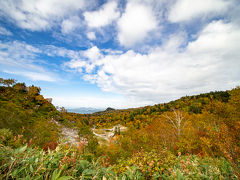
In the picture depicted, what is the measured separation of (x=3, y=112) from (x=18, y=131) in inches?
185

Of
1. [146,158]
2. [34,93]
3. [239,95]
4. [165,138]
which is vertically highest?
[34,93]

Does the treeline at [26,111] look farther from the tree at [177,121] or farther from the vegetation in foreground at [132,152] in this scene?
the tree at [177,121]

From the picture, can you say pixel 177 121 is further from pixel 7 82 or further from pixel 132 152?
pixel 7 82

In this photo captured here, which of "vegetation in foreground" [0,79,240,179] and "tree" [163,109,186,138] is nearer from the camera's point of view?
"vegetation in foreground" [0,79,240,179]

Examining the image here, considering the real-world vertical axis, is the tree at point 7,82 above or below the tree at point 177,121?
above

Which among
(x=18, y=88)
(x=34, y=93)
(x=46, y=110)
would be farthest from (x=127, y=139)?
(x=18, y=88)

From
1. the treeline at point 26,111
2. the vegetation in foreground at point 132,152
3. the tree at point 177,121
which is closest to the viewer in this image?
the vegetation in foreground at point 132,152

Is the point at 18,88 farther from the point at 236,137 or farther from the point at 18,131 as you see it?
the point at 236,137

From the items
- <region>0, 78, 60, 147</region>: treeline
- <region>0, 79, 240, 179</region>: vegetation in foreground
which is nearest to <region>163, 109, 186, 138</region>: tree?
<region>0, 79, 240, 179</region>: vegetation in foreground

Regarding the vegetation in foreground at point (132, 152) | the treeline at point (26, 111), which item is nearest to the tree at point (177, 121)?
the vegetation in foreground at point (132, 152)

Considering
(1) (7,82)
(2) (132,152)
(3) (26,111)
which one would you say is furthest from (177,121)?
(1) (7,82)

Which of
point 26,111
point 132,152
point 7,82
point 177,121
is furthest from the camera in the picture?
point 7,82

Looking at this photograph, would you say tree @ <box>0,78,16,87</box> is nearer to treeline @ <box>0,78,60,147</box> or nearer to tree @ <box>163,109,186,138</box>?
treeline @ <box>0,78,60,147</box>

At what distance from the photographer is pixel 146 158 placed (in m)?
4.52
